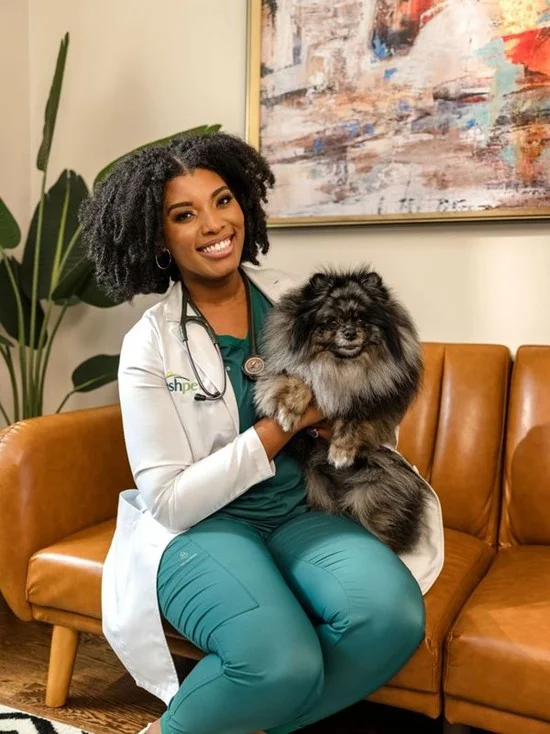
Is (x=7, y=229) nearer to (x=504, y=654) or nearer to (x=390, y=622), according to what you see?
(x=390, y=622)

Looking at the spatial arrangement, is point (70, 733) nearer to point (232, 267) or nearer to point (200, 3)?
point (232, 267)

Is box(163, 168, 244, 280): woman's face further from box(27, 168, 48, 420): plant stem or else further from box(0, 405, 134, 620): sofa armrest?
box(27, 168, 48, 420): plant stem

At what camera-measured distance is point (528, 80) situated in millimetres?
2084

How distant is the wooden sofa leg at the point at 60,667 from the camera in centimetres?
180

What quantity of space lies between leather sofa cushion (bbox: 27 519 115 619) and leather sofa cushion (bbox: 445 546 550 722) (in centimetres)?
86

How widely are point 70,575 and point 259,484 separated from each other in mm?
572

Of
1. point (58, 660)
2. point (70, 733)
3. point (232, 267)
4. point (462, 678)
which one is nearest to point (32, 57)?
point (232, 267)

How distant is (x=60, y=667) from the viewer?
1.81 meters

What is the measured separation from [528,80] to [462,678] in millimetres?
1740

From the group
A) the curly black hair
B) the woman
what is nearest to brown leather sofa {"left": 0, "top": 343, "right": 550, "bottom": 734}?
the woman

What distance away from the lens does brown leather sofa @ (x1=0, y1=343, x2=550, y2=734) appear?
1.34 m

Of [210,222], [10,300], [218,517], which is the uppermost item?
[210,222]

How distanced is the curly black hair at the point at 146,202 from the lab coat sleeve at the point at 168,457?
20cm

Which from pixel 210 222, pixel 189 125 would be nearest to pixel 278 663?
pixel 210 222
